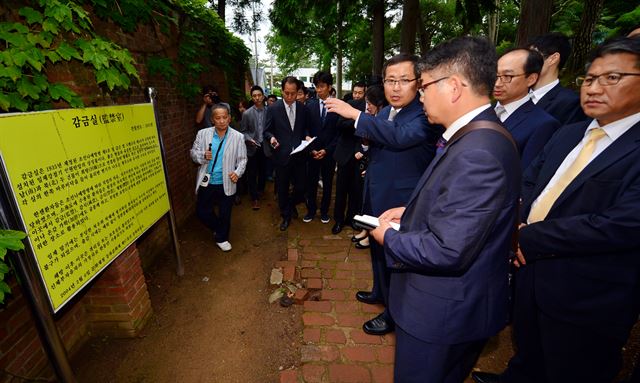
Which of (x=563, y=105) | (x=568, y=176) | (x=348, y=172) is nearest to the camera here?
(x=568, y=176)

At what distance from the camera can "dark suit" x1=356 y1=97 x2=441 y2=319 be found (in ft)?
7.86

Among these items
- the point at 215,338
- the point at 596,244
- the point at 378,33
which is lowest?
the point at 215,338

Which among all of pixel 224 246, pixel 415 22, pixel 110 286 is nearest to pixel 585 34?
pixel 415 22

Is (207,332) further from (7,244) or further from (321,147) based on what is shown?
(321,147)

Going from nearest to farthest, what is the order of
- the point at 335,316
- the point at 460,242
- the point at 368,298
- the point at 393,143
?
the point at 460,242
the point at 393,143
the point at 335,316
the point at 368,298

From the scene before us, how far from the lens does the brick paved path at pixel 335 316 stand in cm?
253

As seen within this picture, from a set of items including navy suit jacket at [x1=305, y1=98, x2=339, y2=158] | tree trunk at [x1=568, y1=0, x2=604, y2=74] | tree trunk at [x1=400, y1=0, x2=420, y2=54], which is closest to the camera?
navy suit jacket at [x1=305, y1=98, x2=339, y2=158]

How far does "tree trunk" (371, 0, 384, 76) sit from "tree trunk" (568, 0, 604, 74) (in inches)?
217

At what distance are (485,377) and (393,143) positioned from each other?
1985 mm

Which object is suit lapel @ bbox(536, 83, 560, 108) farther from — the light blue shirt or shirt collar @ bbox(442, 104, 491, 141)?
the light blue shirt

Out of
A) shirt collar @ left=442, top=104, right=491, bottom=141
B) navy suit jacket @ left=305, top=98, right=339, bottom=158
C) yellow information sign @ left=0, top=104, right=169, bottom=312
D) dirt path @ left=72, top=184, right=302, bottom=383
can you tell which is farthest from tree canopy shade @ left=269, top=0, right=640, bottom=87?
yellow information sign @ left=0, top=104, right=169, bottom=312

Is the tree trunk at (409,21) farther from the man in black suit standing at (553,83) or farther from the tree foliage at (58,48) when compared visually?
the tree foliage at (58,48)

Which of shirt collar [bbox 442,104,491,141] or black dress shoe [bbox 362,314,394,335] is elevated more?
shirt collar [bbox 442,104,491,141]

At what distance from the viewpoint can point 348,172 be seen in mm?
4766
